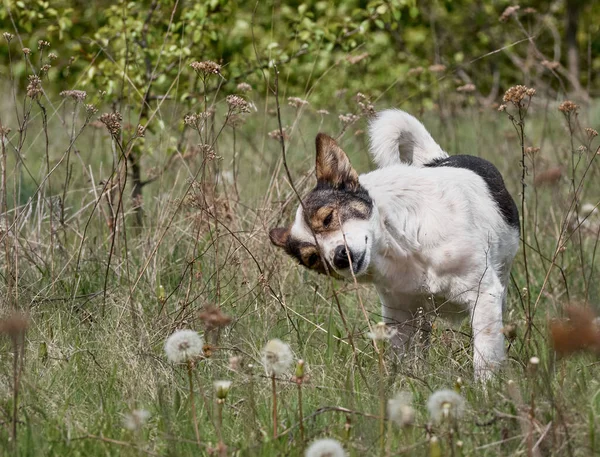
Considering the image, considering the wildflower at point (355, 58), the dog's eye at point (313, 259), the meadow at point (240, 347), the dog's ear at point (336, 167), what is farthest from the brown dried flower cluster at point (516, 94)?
the wildflower at point (355, 58)

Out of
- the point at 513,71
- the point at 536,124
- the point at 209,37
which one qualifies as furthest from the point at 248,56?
the point at 513,71

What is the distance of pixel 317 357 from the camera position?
12.1 ft

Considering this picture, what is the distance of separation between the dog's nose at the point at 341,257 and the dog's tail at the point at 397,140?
1.17 metres

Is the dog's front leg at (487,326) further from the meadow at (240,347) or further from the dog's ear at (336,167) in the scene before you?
the dog's ear at (336,167)

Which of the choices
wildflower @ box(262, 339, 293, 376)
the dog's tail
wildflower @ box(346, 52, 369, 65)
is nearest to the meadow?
wildflower @ box(262, 339, 293, 376)

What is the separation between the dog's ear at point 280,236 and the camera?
405 centimetres

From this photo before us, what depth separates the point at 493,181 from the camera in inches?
176

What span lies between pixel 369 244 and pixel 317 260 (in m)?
0.26

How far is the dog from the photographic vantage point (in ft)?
12.3

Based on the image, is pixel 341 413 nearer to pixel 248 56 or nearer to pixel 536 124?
pixel 248 56

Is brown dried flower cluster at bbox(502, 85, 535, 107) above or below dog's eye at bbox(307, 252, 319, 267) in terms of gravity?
above

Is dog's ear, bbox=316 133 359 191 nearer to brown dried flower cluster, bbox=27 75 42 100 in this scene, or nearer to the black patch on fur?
the black patch on fur

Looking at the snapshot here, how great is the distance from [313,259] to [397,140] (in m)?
1.22

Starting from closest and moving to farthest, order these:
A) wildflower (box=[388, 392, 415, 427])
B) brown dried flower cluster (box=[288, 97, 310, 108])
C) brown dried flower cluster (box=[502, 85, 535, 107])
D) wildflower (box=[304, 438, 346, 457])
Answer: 1. wildflower (box=[388, 392, 415, 427])
2. wildflower (box=[304, 438, 346, 457])
3. brown dried flower cluster (box=[502, 85, 535, 107])
4. brown dried flower cluster (box=[288, 97, 310, 108])
